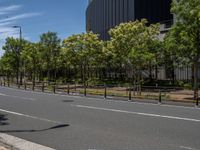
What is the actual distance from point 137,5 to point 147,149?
62.1m

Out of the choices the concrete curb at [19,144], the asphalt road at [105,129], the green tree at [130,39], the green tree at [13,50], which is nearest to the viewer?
the concrete curb at [19,144]

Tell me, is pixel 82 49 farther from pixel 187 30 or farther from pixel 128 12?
pixel 187 30

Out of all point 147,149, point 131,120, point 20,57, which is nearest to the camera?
point 147,149

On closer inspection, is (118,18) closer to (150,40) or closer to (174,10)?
(150,40)

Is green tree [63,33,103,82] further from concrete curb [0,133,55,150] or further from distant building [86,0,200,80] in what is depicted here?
concrete curb [0,133,55,150]

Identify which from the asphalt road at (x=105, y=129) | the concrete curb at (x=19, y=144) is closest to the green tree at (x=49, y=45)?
the asphalt road at (x=105, y=129)

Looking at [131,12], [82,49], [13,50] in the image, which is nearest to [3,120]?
[82,49]

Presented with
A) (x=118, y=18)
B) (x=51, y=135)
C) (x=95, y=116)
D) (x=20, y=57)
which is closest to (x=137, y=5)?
(x=118, y=18)

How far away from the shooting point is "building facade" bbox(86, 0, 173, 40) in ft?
228

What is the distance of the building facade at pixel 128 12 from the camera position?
69500 millimetres

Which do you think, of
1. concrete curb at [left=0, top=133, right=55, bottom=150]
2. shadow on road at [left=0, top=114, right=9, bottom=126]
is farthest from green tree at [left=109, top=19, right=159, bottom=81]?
concrete curb at [left=0, top=133, right=55, bottom=150]

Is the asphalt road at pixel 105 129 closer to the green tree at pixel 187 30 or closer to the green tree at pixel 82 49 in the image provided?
the green tree at pixel 187 30

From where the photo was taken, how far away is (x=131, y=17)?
69.6 metres

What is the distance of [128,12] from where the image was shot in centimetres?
7169
